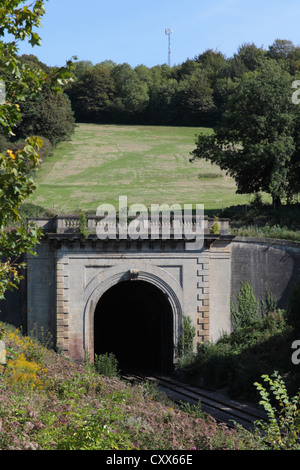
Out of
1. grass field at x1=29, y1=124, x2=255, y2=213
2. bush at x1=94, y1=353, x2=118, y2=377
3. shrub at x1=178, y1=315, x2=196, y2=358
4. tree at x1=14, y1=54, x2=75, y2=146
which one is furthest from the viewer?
tree at x1=14, y1=54, x2=75, y2=146

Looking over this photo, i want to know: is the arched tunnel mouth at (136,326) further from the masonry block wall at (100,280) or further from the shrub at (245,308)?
the shrub at (245,308)

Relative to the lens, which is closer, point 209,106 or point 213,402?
point 213,402

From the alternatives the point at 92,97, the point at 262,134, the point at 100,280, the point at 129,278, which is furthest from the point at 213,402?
the point at 92,97

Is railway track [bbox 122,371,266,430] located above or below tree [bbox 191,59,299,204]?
below

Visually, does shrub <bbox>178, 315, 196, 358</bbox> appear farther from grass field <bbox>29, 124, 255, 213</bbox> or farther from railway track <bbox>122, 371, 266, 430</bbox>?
grass field <bbox>29, 124, 255, 213</bbox>

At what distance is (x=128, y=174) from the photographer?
65.4 meters

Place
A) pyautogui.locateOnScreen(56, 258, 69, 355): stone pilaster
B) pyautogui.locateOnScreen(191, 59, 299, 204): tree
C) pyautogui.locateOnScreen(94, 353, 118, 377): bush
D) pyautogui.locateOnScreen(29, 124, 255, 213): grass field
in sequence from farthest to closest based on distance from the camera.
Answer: pyautogui.locateOnScreen(29, 124, 255, 213): grass field, pyautogui.locateOnScreen(191, 59, 299, 204): tree, pyautogui.locateOnScreen(56, 258, 69, 355): stone pilaster, pyautogui.locateOnScreen(94, 353, 118, 377): bush

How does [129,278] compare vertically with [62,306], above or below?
above

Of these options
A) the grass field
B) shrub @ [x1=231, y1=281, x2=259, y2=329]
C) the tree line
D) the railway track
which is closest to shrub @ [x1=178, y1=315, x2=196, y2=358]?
the railway track

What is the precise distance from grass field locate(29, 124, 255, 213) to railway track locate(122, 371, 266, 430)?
19875 millimetres

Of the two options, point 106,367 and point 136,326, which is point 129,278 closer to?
point 106,367

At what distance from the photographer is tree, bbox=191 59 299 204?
43.7 m

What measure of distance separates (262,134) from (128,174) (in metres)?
22.8
